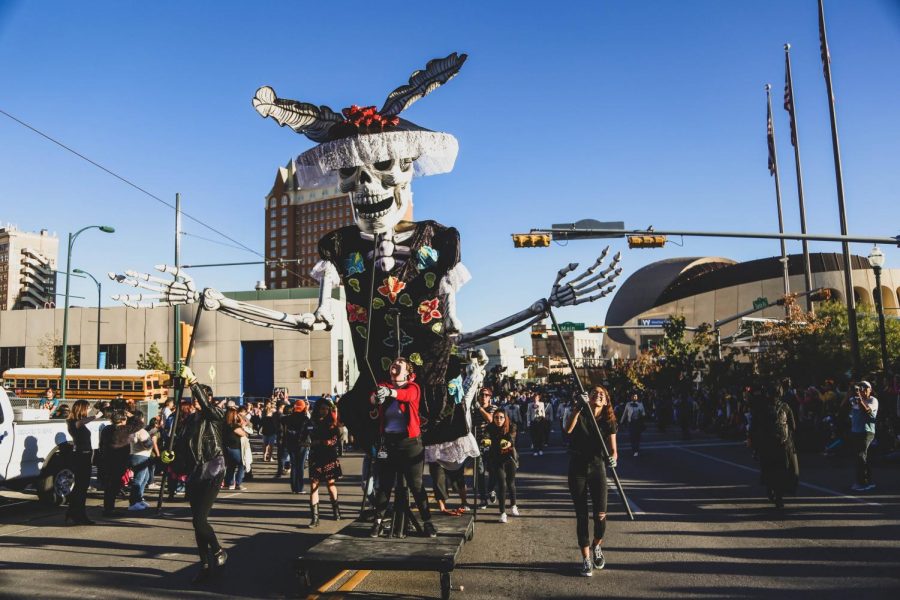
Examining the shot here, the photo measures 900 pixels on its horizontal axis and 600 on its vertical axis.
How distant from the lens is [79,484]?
33.1ft

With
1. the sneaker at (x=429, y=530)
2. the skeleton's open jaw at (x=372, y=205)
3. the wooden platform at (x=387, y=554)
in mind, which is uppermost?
the skeleton's open jaw at (x=372, y=205)

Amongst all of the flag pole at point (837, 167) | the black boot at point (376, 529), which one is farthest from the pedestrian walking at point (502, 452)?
the flag pole at point (837, 167)

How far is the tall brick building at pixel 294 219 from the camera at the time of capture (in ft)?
399

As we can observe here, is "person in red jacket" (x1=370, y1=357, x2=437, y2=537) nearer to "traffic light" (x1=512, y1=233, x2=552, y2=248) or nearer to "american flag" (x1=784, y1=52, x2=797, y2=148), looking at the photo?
"traffic light" (x1=512, y1=233, x2=552, y2=248)

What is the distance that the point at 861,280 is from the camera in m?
78.9

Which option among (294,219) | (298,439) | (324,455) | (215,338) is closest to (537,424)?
(298,439)

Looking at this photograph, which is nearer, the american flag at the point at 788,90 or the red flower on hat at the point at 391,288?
the red flower on hat at the point at 391,288

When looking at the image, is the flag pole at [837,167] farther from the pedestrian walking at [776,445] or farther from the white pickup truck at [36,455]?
the white pickup truck at [36,455]

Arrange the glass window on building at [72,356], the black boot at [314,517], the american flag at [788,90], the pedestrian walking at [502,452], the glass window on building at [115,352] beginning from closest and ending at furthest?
1. the black boot at [314,517]
2. the pedestrian walking at [502,452]
3. the american flag at [788,90]
4. the glass window on building at [72,356]
5. the glass window on building at [115,352]

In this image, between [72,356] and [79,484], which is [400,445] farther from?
[72,356]

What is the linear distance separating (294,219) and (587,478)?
123148 millimetres

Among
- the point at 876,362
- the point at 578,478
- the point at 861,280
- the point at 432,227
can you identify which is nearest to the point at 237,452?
the point at 432,227

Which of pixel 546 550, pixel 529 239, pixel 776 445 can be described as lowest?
pixel 546 550

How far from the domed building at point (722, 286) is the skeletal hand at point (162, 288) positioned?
63.6m
